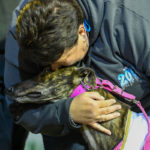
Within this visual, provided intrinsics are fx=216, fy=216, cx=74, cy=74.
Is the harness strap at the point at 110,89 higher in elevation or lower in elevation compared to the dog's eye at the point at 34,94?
lower

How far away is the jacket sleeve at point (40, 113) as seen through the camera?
4.45ft

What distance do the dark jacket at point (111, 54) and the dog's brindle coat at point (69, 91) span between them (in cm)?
10

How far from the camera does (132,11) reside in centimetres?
132

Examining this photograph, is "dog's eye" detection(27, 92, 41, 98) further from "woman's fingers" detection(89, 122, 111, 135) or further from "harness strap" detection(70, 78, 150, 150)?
"woman's fingers" detection(89, 122, 111, 135)

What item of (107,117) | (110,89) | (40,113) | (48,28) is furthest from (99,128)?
(48,28)

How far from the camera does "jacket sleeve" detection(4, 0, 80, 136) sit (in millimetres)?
1357

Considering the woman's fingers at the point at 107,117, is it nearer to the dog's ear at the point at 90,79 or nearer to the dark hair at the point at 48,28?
the dog's ear at the point at 90,79

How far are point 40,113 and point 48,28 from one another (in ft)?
1.93

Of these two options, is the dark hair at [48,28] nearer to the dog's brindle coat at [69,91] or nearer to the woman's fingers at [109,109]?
the dog's brindle coat at [69,91]

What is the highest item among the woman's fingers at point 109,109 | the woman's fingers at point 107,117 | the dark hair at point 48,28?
the dark hair at point 48,28

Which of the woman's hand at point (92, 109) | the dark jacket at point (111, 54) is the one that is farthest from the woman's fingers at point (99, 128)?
the dark jacket at point (111, 54)

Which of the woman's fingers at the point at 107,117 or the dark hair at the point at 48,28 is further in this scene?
the woman's fingers at the point at 107,117

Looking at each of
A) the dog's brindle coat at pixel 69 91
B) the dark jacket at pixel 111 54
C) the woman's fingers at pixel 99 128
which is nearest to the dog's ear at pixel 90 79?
the dog's brindle coat at pixel 69 91

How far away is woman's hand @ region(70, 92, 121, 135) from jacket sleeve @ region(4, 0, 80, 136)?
47 mm
